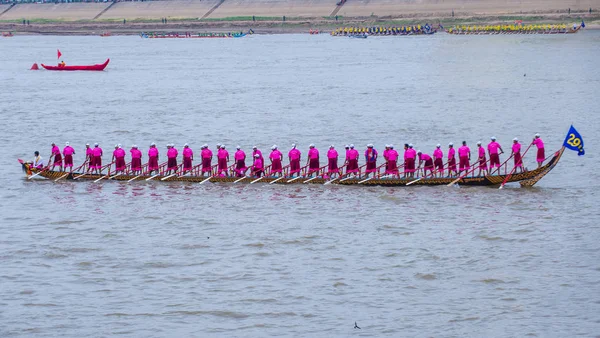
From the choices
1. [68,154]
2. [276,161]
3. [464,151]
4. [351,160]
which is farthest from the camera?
[68,154]

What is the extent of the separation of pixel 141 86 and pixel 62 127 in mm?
30283

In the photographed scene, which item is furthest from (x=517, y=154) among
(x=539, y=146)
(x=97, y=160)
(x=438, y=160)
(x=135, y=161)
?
(x=97, y=160)

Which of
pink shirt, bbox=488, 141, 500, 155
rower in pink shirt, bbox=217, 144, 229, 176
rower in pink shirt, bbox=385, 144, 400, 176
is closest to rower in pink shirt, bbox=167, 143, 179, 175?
rower in pink shirt, bbox=217, 144, 229, 176

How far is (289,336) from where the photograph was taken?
26531mm

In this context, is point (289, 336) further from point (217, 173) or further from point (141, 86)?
point (141, 86)

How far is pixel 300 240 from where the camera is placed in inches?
1399

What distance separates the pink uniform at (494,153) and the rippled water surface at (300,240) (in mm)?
1437

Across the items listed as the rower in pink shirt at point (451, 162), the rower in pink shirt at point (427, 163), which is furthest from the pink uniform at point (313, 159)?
the rower in pink shirt at point (451, 162)

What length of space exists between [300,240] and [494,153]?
12000 millimetres

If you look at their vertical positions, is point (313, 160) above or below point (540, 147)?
below

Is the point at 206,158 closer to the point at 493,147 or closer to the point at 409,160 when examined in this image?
the point at 409,160

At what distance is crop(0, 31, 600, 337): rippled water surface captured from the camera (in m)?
27.8

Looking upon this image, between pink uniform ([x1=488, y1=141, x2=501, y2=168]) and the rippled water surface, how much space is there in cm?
144

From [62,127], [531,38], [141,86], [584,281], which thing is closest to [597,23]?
[531,38]
